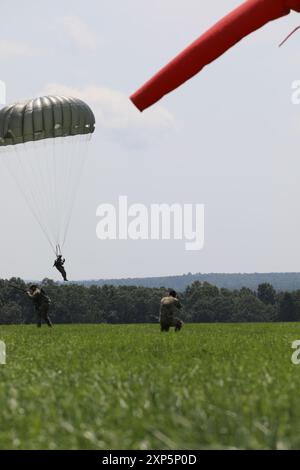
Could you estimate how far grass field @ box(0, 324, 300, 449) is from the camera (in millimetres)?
5348

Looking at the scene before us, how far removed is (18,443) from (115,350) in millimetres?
8348

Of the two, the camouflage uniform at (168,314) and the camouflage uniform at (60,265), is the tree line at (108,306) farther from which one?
the camouflage uniform at (168,314)

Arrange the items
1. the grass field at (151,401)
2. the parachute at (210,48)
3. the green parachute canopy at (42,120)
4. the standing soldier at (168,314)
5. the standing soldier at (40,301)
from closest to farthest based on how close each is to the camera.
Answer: the parachute at (210,48) → the grass field at (151,401) → the standing soldier at (168,314) → the green parachute canopy at (42,120) → the standing soldier at (40,301)

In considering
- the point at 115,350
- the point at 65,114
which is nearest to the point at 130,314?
the point at 65,114

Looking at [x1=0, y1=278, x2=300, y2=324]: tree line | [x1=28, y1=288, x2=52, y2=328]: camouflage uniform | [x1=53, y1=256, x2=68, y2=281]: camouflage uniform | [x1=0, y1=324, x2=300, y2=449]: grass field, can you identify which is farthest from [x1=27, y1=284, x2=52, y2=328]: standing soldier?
[x1=0, y1=278, x2=300, y2=324]: tree line

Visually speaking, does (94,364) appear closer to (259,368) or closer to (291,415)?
(259,368)

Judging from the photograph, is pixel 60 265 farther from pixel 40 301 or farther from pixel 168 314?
pixel 168 314

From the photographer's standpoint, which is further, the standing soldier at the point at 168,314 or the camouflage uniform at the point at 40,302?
the camouflage uniform at the point at 40,302

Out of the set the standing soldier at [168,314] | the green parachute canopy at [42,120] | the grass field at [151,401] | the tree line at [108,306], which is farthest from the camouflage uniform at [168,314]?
the tree line at [108,306]

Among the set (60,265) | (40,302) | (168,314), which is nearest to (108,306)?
(60,265)

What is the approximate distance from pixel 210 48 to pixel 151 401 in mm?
3295

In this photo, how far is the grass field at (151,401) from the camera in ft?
17.5

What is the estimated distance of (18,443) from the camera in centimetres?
534

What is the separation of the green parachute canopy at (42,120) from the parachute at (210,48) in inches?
905
